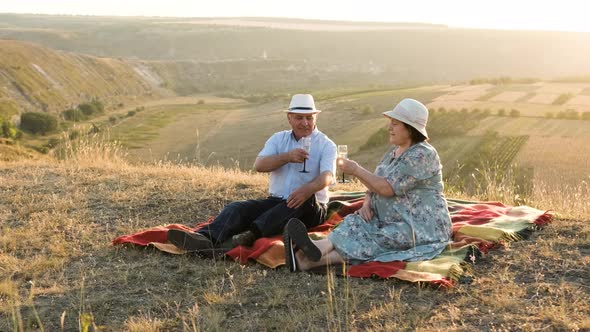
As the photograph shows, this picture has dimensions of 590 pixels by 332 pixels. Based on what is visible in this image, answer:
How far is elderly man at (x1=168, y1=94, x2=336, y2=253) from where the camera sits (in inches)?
252

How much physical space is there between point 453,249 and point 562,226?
1764mm

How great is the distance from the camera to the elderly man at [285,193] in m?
6.41

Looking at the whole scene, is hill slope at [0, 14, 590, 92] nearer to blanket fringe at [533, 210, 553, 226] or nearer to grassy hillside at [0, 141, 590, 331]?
blanket fringe at [533, 210, 553, 226]

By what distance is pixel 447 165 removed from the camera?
4016 cm

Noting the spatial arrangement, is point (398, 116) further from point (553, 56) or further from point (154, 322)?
point (553, 56)

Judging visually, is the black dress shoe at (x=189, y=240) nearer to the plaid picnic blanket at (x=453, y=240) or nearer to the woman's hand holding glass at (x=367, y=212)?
the plaid picnic blanket at (x=453, y=240)

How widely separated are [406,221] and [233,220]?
69.1 inches

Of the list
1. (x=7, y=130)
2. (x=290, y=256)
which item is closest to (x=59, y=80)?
(x=7, y=130)

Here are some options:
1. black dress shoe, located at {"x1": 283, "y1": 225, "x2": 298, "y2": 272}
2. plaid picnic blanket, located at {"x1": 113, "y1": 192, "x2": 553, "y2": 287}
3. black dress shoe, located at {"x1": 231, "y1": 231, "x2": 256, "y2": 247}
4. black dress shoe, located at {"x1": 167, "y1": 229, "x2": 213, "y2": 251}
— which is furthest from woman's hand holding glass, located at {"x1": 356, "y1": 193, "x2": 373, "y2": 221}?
black dress shoe, located at {"x1": 167, "y1": 229, "x2": 213, "y2": 251}

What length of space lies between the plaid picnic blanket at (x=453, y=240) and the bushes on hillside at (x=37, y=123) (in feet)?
160

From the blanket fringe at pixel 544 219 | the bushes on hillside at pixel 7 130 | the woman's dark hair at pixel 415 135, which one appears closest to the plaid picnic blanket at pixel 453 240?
the blanket fringe at pixel 544 219

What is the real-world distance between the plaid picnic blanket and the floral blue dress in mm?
147

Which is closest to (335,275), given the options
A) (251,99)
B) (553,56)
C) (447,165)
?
(447,165)

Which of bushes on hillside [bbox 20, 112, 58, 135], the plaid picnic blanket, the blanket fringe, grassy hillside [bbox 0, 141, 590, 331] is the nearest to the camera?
grassy hillside [bbox 0, 141, 590, 331]
